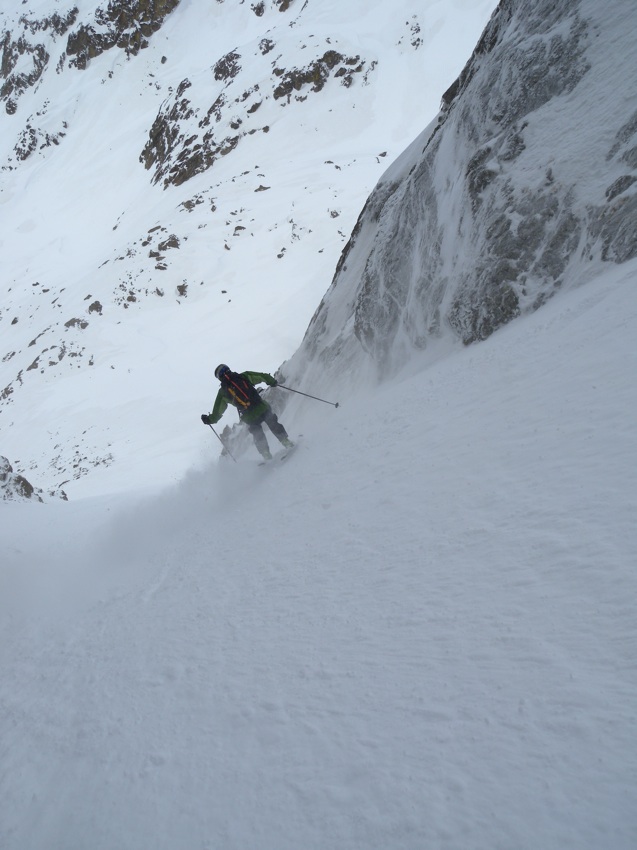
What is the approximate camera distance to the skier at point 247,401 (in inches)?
338

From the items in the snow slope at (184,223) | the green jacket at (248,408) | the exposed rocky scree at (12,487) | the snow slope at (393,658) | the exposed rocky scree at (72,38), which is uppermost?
the exposed rocky scree at (72,38)

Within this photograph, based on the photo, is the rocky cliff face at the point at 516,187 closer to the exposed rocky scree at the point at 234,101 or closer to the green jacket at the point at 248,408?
the green jacket at the point at 248,408

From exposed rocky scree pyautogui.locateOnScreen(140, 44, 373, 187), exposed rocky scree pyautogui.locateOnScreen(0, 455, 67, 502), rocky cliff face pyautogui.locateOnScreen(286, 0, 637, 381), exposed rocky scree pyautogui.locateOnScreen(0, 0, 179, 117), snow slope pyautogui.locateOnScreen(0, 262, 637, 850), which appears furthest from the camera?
exposed rocky scree pyautogui.locateOnScreen(0, 0, 179, 117)

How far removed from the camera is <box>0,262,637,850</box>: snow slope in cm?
208

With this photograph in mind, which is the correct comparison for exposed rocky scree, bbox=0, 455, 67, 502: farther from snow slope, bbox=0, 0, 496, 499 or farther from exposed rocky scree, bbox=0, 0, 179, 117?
exposed rocky scree, bbox=0, 0, 179, 117

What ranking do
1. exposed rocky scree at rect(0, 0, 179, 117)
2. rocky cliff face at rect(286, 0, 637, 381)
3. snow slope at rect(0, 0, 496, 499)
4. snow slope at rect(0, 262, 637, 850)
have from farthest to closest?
exposed rocky scree at rect(0, 0, 179, 117) → snow slope at rect(0, 0, 496, 499) → rocky cliff face at rect(286, 0, 637, 381) → snow slope at rect(0, 262, 637, 850)

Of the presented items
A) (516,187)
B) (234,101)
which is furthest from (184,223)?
(516,187)

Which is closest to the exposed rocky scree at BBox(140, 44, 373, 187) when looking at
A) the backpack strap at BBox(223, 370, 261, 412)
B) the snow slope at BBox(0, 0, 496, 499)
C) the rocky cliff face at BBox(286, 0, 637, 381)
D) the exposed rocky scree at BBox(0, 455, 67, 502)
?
the snow slope at BBox(0, 0, 496, 499)

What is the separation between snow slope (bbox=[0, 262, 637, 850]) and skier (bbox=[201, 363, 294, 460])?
2739 millimetres

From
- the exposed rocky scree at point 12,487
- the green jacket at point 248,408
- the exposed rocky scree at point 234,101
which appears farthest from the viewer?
the exposed rocky scree at point 234,101

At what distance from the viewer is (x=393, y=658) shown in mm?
2932

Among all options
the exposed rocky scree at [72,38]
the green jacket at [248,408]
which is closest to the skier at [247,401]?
the green jacket at [248,408]

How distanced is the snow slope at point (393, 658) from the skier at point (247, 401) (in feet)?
8.99

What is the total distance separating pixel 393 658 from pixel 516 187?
298 inches
